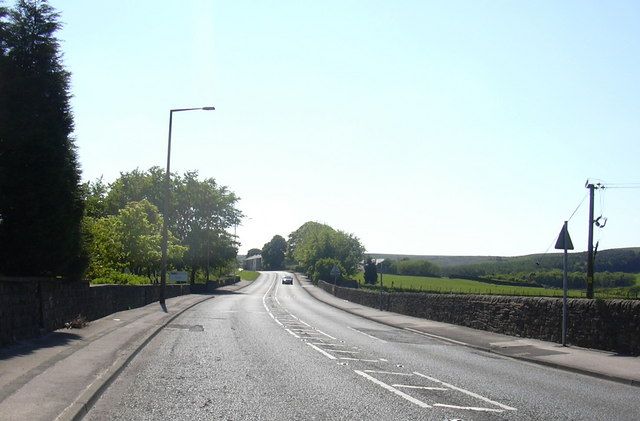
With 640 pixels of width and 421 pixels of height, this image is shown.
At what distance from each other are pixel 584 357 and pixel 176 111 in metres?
27.4

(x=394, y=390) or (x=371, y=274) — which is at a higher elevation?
(x=371, y=274)

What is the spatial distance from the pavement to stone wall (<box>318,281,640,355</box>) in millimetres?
442

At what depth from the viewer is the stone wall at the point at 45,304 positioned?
13.6m

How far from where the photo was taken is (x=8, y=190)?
57.7 feet

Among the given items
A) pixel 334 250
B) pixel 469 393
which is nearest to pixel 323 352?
pixel 469 393

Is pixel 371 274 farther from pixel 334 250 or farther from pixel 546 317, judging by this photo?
pixel 546 317

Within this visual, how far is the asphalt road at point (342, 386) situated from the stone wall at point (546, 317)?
2.72 m

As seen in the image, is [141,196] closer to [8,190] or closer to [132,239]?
[132,239]

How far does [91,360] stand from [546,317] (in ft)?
43.1

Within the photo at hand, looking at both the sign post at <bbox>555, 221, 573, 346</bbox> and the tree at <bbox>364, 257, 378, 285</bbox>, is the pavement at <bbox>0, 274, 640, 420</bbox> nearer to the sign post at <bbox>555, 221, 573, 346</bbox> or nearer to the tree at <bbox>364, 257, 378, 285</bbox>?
the sign post at <bbox>555, 221, 573, 346</bbox>

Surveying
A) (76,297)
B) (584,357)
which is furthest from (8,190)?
(584,357)

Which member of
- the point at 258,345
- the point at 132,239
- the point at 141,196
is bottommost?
the point at 258,345

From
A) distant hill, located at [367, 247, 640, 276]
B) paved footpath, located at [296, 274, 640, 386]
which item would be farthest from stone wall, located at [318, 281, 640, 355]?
distant hill, located at [367, 247, 640, 276]

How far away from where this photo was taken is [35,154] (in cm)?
1811
